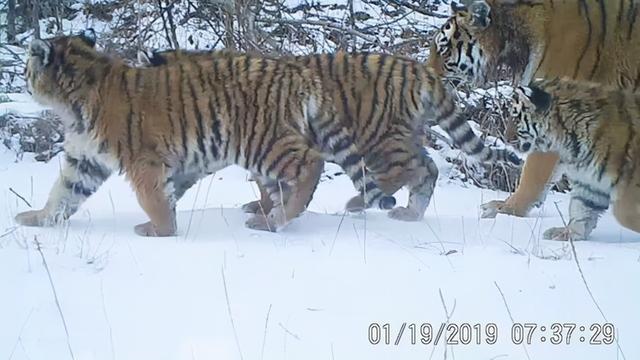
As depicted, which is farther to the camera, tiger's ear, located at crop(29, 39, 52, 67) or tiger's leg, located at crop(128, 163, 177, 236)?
tiger's ear, located at crop(29, 39, 52, 67)

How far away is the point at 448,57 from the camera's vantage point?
6605 millimetres

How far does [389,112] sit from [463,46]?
3.77 feet

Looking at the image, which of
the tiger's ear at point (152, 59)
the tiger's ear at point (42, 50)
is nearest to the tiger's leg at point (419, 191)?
the tiger's ear at point (152, 59)

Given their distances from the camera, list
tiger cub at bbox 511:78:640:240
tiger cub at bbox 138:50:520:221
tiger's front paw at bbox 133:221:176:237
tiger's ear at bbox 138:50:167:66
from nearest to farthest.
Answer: tiger's front paw at bbox 133:221:176:237, tiger cub at bbox 511:78:640:240, tiger cub at bbox 138:50:520:221, tiger's ear at bbox 138:50:167:66

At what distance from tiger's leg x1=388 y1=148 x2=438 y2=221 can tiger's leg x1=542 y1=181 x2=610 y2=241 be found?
2.64ft

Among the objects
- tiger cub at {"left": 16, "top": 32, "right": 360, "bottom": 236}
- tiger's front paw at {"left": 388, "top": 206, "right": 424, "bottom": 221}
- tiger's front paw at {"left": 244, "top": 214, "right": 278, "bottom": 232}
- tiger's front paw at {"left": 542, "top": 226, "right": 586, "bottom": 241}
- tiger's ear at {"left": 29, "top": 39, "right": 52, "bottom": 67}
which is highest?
tiger's ear at {"left": 29, "top": 39, "right": 52, "bottom": 67}

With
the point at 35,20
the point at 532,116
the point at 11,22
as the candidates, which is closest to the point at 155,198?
the point at 532,116

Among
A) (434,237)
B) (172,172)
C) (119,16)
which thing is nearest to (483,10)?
(434,237)

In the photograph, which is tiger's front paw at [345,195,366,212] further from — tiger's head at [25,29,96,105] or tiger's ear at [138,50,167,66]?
tiger's head at [25,29,96,105]

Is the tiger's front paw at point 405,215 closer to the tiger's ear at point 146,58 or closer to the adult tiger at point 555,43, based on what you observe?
the adult tiger at point 555,43

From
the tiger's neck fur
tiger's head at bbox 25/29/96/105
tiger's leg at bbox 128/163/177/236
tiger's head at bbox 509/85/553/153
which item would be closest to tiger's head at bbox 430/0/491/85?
the tiger's neck fur

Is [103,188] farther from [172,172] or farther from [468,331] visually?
[468,331]

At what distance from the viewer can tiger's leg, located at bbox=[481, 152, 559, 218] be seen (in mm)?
6070

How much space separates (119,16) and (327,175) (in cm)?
322
